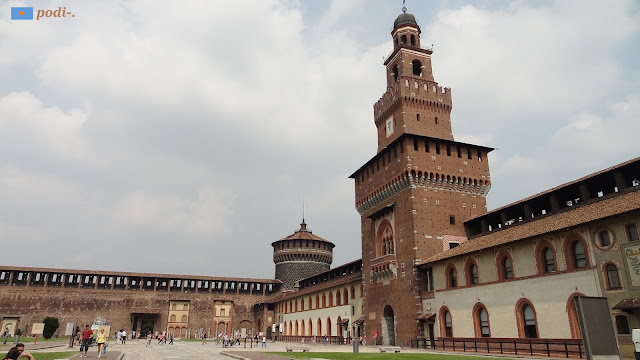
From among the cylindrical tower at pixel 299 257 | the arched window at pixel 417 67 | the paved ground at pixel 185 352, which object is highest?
the arched window at pixel 417 67

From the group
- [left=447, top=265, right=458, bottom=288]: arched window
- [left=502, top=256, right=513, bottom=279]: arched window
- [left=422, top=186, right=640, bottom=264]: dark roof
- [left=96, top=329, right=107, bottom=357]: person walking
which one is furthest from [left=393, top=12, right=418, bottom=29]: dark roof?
[left=96, top=329, right=107, bottom=357]: person walking

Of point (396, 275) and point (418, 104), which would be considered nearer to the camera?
point (396, 275)

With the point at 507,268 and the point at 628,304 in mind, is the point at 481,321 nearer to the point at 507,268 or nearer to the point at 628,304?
the point at 507,268

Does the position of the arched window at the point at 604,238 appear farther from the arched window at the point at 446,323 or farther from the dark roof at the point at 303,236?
the dark roof at the point at 303,236

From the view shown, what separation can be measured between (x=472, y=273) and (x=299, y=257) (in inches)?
1733

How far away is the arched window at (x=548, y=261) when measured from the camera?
916 inches

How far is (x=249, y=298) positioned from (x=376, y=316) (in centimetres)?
3552

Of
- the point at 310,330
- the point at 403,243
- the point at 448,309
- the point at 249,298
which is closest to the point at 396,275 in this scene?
the point at 403,243

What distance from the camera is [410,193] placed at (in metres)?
34.5

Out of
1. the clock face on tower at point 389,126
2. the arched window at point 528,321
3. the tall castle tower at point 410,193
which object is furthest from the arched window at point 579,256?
the clock face on tower at point 389,126

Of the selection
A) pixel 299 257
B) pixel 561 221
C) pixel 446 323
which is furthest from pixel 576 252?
pixel 299 257

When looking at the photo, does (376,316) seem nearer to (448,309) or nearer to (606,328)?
(448,309)

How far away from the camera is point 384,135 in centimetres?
4328

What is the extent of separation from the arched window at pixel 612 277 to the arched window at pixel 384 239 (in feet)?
58.1
